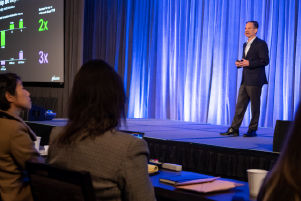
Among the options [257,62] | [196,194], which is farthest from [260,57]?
[196,194]

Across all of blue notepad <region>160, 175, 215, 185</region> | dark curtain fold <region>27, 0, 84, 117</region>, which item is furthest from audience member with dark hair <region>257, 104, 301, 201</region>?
dark curtain fold <region>27, 0, 84, 117</region>

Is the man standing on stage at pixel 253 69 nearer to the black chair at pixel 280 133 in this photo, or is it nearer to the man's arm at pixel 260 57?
the man's arm at pixel 260 57

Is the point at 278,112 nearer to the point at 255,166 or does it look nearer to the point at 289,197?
the point at 255,166

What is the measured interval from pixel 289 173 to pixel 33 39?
23.9 ft

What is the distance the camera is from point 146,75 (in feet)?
23.7

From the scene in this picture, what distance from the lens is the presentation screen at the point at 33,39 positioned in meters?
6.99

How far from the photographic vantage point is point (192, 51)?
6.60 metres

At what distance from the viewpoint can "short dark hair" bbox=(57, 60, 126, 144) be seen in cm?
122

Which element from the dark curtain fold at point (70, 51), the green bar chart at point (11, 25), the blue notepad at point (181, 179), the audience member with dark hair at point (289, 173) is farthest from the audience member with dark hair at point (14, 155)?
the green bar chart at point (11, 25)

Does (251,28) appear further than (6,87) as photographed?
Yes

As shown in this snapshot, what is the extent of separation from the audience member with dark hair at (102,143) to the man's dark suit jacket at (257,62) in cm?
274

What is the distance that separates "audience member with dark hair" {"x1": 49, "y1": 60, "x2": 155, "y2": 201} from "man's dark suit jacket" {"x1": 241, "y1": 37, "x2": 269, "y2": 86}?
108 inches

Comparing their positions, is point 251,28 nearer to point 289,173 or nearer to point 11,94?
point 11,94

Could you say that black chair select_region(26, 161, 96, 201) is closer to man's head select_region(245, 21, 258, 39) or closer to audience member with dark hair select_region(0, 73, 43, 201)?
audience member with dark hair select_region(0, 73, 43, 201)
